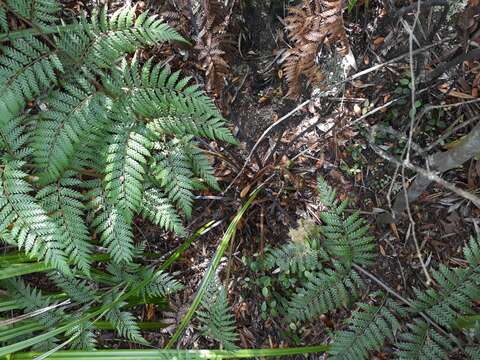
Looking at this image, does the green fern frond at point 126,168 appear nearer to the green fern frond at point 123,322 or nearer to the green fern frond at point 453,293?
the green fern frond at point 123,322

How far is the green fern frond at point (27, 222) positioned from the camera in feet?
6.63

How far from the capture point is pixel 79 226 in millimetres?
2148

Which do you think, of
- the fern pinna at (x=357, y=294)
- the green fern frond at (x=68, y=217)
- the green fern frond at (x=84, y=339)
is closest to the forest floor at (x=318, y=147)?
the fern pinna at (x=357, y=294)

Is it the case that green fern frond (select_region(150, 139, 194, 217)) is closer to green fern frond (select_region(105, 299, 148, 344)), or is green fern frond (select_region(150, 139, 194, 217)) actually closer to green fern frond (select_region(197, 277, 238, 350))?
green fern frond (select_region(197, 277, 238, 350))

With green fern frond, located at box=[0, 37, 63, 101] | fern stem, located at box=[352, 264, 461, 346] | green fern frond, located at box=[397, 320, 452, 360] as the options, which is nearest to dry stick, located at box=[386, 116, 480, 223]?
fern stem, located at box=[352, 264, 461, 346]

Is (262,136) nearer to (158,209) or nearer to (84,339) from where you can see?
(158,209)

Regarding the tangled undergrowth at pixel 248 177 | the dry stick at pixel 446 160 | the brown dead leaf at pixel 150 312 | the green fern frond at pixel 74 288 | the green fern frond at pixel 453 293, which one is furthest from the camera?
the brown dead leaf at pixel 150 312

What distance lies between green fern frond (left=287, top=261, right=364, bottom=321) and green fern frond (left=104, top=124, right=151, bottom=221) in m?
0.94

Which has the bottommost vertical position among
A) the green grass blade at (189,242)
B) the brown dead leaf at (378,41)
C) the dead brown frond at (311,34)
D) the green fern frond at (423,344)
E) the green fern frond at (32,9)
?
the green fern frond at (423,344)

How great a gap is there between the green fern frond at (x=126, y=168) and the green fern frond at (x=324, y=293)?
0.94 meters

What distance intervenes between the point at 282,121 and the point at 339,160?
40 cm

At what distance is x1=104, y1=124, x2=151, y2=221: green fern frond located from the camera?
6.73ft

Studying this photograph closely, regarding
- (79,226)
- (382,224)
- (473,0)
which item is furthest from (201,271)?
(473,0)

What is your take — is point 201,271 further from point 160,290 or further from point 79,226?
point 79,226
